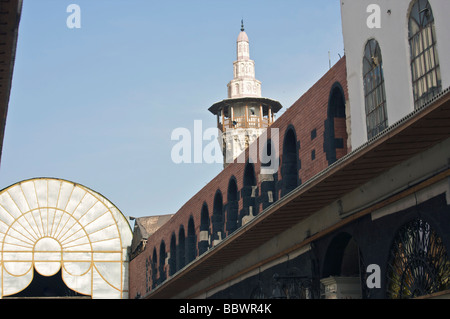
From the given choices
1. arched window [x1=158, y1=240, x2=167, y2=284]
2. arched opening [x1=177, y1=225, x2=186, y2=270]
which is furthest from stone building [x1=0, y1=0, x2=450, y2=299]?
arched window [x1=158, y1=240, x2=167, y2=284]

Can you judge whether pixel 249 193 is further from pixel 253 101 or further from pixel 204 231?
pixel 253 101

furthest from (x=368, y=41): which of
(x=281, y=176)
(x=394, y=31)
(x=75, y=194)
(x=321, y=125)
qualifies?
(x=75, y=194)

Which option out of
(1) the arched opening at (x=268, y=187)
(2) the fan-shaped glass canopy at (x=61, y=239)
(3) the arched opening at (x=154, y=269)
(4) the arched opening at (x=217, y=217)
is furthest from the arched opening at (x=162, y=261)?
(1) the arched opening at (x=268, y=187)

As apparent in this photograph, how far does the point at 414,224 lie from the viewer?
12.7m

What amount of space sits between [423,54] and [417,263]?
11.3 ft

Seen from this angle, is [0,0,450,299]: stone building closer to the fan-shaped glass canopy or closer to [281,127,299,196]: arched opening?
[281,127,299,196]: arched opening

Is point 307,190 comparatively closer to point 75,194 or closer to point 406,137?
point 406,137

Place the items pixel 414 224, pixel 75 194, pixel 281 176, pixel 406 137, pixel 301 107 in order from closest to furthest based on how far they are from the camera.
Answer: pixel 406 137
pixel 414 224
pixel 301 107
pixel 281 176
pixel 75 194

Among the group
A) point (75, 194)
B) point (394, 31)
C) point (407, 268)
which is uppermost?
point (75, 194)

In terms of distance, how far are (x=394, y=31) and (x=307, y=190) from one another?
11.6ft

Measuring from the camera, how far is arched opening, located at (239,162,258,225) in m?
23.1

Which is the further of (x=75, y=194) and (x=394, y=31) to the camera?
(x=75, y=194)

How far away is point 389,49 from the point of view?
45.2ft

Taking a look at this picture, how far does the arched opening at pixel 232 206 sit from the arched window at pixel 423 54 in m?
12.5
